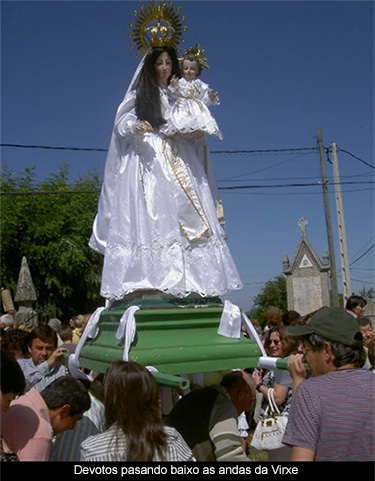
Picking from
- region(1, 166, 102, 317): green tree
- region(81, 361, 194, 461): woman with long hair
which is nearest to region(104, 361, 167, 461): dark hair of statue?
region(81, 361, 194, 461): woman with long hair

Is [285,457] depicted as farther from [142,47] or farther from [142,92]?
[142,47]

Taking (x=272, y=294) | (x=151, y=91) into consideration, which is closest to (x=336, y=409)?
→ (x=151, y=91)

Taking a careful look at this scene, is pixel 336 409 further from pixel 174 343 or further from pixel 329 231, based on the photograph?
pixel 329 231

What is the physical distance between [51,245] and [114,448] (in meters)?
19.0

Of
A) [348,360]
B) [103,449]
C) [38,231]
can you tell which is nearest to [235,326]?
[348,360]

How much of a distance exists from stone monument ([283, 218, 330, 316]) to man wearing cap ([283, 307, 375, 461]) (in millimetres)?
14604

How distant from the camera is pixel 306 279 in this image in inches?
673

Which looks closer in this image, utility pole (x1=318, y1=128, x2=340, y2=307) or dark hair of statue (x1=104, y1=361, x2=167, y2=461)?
dark hair of statue (x1=104, y1=361, x2=167, y2=461)

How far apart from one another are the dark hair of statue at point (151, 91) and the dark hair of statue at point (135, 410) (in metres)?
2.06

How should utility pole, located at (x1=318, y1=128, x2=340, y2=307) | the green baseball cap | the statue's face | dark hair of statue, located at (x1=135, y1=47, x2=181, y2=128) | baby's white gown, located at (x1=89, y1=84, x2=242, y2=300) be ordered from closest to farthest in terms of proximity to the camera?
the green baseball cap, baby's white gown, located at (x1=89, y1=84, x2=242, y2=300), dark hair of statue, located at (x1=135, y1=47, x2=181, y2=128), the statue's face, utility pole, located at (x1=318, y1=128, x2=340, y2=307)

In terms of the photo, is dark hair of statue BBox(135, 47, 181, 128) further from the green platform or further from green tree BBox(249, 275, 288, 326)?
green tree BBox(249, 275, 288, 326)

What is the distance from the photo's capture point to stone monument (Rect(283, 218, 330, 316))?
16775 mm

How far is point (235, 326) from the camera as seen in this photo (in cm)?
338

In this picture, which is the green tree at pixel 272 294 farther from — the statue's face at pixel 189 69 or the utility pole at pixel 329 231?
the statue's face at pixel 189 69
